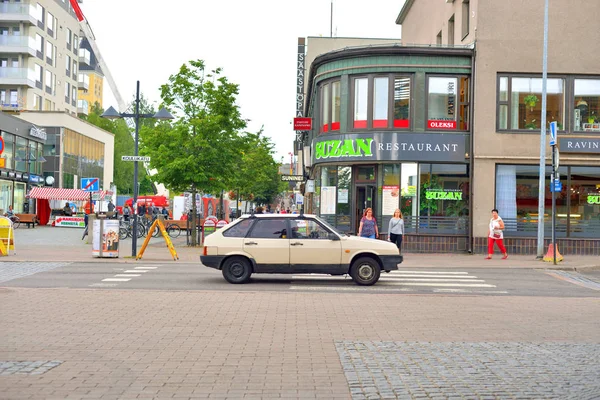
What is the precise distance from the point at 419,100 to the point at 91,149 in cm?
5371

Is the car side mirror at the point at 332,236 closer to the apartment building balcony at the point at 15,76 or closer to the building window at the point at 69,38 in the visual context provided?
the apartment building balcony at the point at 15,76

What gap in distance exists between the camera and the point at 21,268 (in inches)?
776

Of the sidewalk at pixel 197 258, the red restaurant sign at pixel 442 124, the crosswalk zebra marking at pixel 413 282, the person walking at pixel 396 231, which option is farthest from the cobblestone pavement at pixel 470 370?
the red restaurant sign at pixel 442 124

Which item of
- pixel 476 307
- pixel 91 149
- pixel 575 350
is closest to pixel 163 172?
pixel 476 307

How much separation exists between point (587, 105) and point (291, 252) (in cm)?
1749

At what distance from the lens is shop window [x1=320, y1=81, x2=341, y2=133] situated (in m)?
30.4

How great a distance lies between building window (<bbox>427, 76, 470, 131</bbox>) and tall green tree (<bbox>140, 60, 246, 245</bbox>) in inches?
307

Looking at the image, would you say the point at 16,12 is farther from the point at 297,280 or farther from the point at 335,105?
the point at 297,280

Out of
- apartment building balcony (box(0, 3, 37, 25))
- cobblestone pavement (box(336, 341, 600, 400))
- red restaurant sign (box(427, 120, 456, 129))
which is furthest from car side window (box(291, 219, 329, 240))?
apartment building balcony (box(0, 3, 37, 25))

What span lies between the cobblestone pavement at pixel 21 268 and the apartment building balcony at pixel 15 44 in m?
51.8

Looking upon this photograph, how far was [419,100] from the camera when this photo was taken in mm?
28953

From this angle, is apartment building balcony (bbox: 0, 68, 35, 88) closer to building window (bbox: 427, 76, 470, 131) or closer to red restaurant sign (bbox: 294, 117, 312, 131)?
red restaurant sign (bbox: 294, 117, 312, 131)

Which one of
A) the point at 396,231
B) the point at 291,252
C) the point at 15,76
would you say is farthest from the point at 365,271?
the point at 15,76

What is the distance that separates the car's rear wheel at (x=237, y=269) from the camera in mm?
16406
